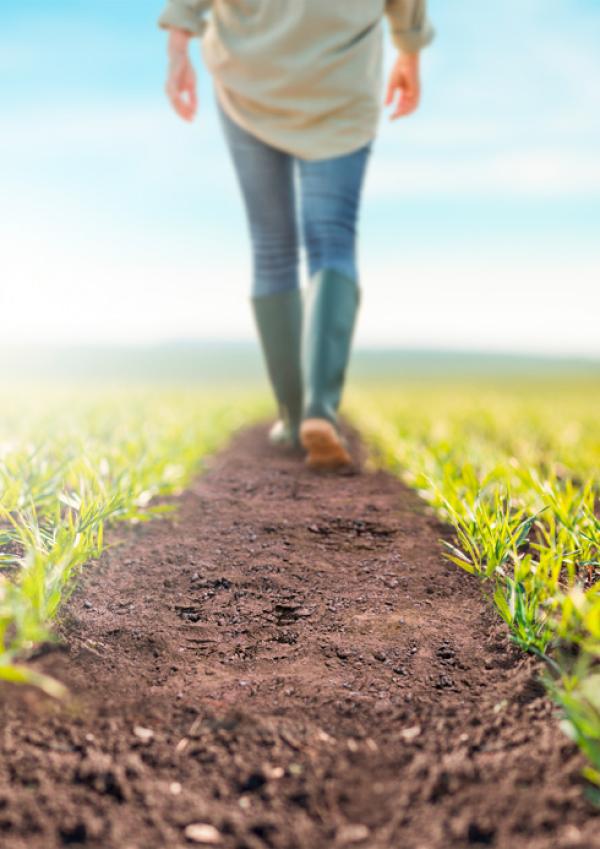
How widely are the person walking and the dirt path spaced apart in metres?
1.06

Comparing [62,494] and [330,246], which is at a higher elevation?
[330,246]

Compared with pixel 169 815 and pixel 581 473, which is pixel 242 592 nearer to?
pixel 169 815

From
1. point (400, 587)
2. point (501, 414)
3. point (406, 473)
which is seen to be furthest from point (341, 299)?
point (501, 414)

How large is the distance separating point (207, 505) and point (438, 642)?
1.19 metres

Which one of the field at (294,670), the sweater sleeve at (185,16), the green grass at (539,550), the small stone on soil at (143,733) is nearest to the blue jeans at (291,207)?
the sweater sleeve at (185,16)

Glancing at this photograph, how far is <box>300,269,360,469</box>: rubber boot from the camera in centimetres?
295

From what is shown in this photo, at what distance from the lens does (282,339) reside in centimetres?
346

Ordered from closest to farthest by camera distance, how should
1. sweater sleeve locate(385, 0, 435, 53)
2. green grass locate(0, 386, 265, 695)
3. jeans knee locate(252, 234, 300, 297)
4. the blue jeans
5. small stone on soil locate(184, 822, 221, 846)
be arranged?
small stone on soil locate(184, 822, 221, 846) < green grass locate(0, 386, 265, 695) < the blue jeans < sweater sleeve locate(385, 0, 435, 53) < jeans knee locate(252, 234, 300, 297)

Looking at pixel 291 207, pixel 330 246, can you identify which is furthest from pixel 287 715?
pixel 291 207

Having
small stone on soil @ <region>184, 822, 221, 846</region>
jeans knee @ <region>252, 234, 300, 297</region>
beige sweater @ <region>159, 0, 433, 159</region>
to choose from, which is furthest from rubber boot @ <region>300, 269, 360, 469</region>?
small stone on soil @ <region>184, 822, 221, 846</region>

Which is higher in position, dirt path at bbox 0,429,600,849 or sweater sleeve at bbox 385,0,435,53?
sweater sleeve at bbox 385,0,435,53

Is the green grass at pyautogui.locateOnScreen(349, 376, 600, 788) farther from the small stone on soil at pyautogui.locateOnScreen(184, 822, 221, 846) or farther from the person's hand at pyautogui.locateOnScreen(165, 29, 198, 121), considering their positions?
the person's hand at pyautogui.locateOnScreen(165, 29, 198, 121)

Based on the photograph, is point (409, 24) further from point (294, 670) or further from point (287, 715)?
point (287, 715)

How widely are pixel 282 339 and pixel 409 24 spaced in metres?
1.43
